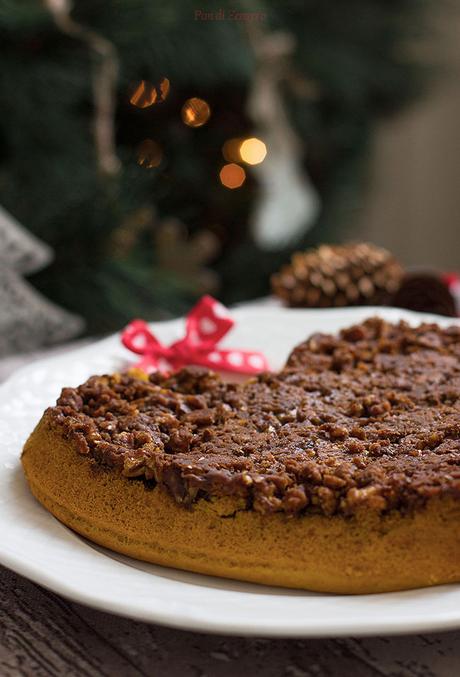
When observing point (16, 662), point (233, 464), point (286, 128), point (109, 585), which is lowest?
point (16, 662)

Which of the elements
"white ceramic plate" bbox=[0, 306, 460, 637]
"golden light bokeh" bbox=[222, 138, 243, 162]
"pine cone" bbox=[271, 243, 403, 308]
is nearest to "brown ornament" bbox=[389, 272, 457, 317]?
"pine cone" bbox=[271, 243, 403, 308]

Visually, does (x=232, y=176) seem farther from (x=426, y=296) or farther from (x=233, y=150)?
(x=426, y=296)

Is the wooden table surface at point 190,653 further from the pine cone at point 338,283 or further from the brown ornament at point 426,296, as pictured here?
the pine cone at point 338,283

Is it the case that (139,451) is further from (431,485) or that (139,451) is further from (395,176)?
(395,176)

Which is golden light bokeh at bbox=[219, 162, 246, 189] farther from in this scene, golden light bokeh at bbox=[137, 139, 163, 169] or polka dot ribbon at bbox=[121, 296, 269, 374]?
polka dot ribbon at bbox=[121, 296, 269, 374]

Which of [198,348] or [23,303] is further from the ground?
[198,348]

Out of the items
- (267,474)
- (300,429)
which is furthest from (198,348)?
(267,474)

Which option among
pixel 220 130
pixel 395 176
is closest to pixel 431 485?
pixel 220 130

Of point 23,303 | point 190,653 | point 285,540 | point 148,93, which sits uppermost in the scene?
point 148,93
